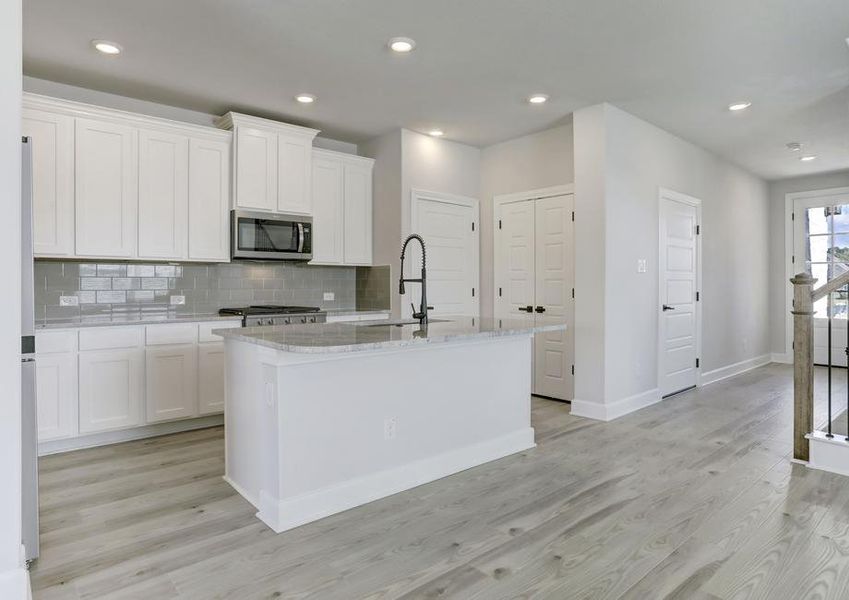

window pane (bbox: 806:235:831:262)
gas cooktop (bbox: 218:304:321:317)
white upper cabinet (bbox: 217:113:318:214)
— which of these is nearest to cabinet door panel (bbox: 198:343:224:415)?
gas cooktop (bbox: 218:304:321:317)

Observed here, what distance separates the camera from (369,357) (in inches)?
109

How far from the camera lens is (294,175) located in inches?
187

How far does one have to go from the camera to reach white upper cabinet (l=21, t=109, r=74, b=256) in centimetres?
358

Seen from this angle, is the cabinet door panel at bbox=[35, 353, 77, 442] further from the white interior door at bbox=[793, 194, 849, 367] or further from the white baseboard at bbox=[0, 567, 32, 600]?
the white interior door at bbox=[793, 194, 849, 367]

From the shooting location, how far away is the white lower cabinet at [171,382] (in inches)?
151

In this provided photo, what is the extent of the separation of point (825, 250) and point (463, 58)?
6.50 meters

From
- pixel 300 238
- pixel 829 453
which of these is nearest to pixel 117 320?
pixel 300 238

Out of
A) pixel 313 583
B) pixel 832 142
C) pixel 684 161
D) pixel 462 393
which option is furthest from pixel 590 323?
pixel 832 142

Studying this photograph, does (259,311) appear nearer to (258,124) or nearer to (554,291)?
(258,124)

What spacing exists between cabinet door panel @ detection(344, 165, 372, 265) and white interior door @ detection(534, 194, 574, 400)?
171cm

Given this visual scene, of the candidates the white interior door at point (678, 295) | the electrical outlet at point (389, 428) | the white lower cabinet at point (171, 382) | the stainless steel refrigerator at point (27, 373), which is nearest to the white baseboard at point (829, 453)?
the white interior door at point (678, 295)

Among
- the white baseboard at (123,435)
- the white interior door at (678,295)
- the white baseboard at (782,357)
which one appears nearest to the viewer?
the white baseboard at (123,435)

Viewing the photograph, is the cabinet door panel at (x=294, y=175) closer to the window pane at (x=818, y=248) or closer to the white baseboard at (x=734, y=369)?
the white baseboard at (x=734, y=369)

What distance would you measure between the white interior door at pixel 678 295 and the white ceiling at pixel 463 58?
37.8 inches
